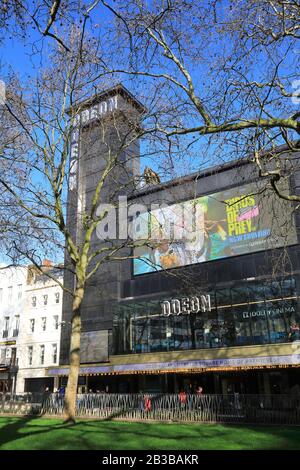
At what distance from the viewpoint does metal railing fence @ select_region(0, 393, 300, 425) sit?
58.7ft

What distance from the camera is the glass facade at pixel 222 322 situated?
28.0 metres

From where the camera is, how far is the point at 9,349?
1907 inches

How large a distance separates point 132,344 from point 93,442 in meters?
26.8

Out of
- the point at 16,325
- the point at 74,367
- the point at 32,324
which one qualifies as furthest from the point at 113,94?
the point at 16,325

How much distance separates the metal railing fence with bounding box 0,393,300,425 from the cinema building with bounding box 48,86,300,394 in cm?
618

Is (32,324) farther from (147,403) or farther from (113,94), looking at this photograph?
(113,94)

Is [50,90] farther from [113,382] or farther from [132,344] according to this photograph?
[113,382]

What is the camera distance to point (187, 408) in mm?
19125

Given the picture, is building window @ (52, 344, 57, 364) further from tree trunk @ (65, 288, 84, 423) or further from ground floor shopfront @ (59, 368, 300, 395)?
tree trunk @ (65, 288, 84, 423)

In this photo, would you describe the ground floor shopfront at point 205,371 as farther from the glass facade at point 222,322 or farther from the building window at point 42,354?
the building window at point 42,354

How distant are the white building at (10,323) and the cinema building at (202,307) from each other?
398 inches

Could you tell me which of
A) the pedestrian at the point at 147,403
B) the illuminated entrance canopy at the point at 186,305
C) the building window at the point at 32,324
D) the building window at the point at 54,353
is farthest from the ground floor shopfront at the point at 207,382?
the building window at the point at 32,324

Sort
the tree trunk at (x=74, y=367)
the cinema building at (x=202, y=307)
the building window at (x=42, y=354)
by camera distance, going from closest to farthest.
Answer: the tree trunk at (x=74, y=367) → the cinema building at (x=202, y=307) → the building window at (x=42, y=354)
